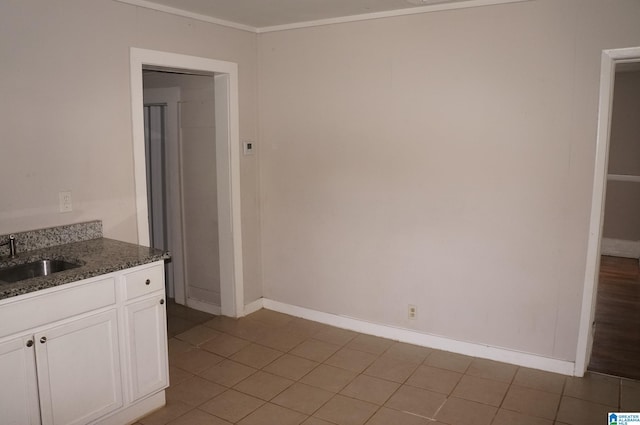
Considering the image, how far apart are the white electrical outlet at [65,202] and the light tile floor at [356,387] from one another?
1302mm

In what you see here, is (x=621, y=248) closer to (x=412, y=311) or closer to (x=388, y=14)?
(x=412, y=311)

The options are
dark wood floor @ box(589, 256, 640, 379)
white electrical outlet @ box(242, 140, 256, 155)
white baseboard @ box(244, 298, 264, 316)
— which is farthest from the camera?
white baseboard @ box(244, 298, 264, 316)

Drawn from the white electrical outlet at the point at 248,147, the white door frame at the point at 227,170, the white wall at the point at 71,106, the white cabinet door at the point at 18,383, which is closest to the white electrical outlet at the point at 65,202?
the white wall at the point at 71,106

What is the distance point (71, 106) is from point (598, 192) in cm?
325

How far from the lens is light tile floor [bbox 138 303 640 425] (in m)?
2.89

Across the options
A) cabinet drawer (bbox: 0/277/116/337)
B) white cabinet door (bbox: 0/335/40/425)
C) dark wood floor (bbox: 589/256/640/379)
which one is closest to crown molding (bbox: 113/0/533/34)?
cabinet drawer (bbox: 0/277/116/337)

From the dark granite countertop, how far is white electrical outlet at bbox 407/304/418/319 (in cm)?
191

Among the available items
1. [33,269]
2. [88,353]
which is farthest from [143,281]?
[33,269]

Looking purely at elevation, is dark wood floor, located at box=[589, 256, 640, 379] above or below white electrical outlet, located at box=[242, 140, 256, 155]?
below

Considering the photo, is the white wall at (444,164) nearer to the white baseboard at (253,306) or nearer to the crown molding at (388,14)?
the crown molding at (388,14)

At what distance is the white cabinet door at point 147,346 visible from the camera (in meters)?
2.74

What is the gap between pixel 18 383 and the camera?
2.24m

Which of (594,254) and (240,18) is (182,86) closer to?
(240,18)

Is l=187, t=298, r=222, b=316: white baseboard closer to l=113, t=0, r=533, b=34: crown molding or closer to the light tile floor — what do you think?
the light tile floor
